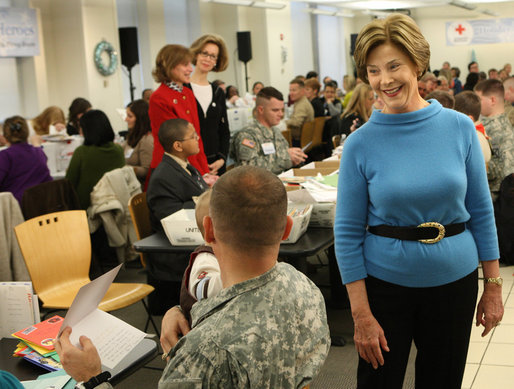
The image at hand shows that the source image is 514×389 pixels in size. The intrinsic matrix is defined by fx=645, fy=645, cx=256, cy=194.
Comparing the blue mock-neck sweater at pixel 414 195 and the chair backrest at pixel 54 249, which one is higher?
the blue mock-neck sweater at pixel 414 195

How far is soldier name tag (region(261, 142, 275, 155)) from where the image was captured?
4.65 meters

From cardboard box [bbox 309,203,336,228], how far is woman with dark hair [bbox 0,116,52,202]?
2557 millimetres

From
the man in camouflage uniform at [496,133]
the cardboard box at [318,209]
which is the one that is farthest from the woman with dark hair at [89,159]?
the man in camouflage uniform at [496,133]

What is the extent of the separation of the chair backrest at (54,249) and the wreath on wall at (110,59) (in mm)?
6963

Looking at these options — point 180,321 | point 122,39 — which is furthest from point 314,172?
point 122,39

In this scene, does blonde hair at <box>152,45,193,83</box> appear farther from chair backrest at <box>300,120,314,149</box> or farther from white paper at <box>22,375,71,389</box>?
chair backrest at <box>300,120,314,149</box>

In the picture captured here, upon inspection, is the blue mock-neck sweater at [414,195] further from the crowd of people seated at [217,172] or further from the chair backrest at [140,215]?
the chair backrest at [140,215]

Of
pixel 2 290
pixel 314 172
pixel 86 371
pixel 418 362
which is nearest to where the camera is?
pixel 86 371

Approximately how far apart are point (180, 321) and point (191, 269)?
0.79 feet

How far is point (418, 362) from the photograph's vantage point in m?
1.82

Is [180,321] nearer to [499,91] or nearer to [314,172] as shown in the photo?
[314,172]

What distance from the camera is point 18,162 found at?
4770 mm

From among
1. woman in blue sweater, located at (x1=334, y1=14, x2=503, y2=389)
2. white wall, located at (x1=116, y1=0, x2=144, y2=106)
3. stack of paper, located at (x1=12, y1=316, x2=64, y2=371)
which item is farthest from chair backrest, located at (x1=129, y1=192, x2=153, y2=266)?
white wall, located at (x1=116, y1=0, x2=144, y2=106)

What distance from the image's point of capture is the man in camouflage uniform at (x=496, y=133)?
4898mm
